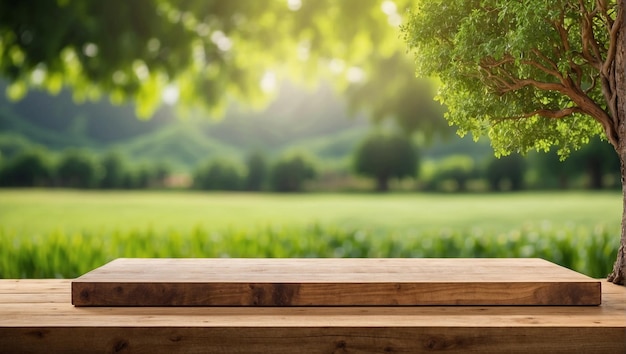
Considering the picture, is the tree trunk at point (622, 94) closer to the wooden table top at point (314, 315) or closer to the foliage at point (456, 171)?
the wooden table top at point (314, 315)

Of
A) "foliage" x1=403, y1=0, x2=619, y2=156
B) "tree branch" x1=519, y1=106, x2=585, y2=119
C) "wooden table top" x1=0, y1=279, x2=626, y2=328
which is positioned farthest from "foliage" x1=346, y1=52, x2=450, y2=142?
"wooden table top" x1=0, y1=279, x2=626, y2=328

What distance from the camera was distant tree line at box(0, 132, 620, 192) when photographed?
8.91 meters

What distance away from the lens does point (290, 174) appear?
8977mm

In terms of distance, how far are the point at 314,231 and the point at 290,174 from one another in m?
2.30

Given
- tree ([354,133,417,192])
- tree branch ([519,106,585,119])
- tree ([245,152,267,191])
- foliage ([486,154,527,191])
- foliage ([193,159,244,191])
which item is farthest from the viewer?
foliage ([486,154,527,191])

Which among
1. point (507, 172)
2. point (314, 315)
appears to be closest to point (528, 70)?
A: point (314, 315)

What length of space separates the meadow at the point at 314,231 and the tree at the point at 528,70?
2550 mm

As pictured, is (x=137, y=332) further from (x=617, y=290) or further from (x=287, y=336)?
(x=617, y=290)

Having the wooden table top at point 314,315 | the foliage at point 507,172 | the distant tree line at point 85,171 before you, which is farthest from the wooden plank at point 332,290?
the foliage at point 507,172

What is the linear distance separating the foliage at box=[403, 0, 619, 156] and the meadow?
2.59 meters

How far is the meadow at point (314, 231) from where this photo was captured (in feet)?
18.7

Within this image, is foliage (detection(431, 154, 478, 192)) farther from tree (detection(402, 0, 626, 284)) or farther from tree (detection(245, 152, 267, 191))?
tree (detection(402, 0, 626, 284))

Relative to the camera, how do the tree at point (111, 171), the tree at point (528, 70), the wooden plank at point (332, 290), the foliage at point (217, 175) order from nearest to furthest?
the wooden plank at point (332, 290)
the tree at point (528, 70)
the foliage at point (217, 175)
the tree at point (111, 171)

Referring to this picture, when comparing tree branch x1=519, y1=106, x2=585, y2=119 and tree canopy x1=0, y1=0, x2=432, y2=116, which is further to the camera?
tree canopy x1=0, y1=0, x2=432, y2=116
